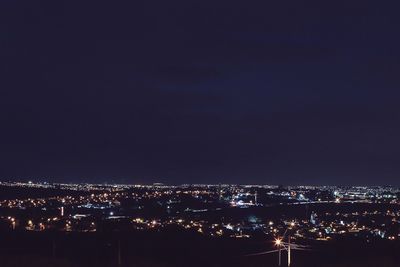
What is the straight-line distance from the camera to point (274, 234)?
170 ft

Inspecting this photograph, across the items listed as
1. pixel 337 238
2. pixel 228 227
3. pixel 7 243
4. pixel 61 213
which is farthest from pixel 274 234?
pixel 61 213

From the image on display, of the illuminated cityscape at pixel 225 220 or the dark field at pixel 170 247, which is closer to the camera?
the dark field at pixel 170 247

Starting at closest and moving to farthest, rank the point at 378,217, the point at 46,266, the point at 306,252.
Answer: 1. the point at 46,266
2. the point at 306,252
3. the point at 378,217

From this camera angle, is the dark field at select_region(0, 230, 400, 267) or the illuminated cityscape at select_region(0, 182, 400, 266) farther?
the illuminated cityscape at select_region(0, 182, 400, 266)

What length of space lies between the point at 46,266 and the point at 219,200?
8119cm

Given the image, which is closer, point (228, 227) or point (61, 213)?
point (228, 227)

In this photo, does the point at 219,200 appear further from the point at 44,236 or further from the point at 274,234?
the point at 44,236

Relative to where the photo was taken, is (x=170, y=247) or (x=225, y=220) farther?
(x=225, y=220)

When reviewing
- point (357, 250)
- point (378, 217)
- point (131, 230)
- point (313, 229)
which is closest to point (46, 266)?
point (357, 250)

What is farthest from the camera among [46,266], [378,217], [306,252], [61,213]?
[61,213]

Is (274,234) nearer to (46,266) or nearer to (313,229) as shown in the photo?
(313,229)

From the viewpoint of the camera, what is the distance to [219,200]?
10119 centimetres

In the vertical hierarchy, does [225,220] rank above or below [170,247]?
above

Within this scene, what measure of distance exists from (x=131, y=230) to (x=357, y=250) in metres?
17.9
